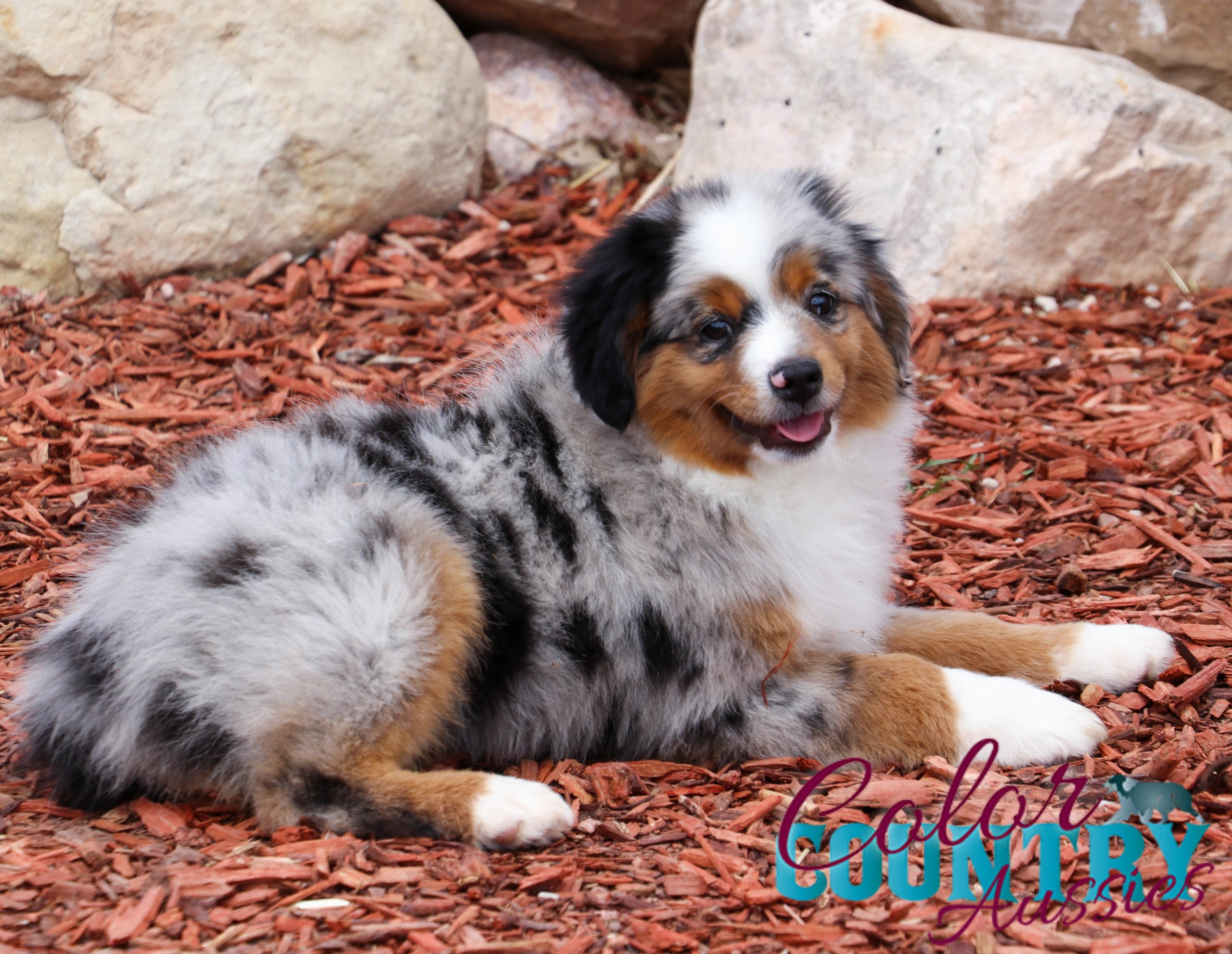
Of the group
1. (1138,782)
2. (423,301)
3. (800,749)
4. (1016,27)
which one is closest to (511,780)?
(800,749)

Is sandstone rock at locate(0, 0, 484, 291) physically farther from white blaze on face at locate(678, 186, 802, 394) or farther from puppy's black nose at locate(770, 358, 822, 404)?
puppy's black nose at locate(770, 358, 822, 404)

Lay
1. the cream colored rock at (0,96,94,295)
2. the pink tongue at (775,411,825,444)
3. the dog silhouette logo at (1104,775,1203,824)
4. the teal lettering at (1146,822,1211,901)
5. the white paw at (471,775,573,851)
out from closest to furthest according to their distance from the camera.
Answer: the teal lettering at (1146,822,1211,901), the dog silhouette logo at (1104,775,1203,824), the white paw at (471,775,573,851), the pink tongue at (775,411,825,444), the cream colored rock at (0,96,94,295)

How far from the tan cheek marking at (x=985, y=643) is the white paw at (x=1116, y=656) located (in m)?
0.03

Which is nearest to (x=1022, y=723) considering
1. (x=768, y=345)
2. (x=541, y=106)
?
(x=768, y=345)

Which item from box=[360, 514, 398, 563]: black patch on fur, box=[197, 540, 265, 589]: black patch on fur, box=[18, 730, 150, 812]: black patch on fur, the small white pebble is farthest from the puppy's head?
box=[18, 730, 150, 812]: black patch on fur

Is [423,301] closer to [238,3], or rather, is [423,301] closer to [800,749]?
[238,3]

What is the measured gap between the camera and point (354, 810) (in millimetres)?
3080

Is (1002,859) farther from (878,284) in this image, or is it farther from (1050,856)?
(878,284)

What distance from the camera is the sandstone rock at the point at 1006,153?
5973 millimetres

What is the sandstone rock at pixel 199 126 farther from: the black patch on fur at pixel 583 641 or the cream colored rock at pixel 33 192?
the black patch on fur at pixel 583 641

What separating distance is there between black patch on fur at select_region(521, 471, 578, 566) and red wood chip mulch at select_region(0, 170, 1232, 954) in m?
0.61

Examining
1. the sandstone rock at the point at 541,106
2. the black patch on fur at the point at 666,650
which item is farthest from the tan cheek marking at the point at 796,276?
the sandstone rock at the point at 541,106

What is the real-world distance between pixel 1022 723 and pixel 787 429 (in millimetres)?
1018

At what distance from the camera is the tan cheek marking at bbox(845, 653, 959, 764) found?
11.0 ft
